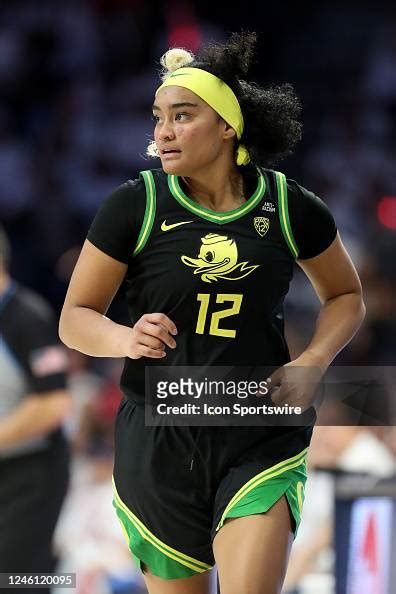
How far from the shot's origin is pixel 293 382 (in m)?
2.83

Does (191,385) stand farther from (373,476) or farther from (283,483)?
(373,476)

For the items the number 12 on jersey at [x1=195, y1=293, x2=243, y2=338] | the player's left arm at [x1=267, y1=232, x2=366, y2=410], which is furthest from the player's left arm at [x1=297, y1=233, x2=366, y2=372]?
the number 12 on jersey at [x1=195, y1=293, x2=243, y2=338]

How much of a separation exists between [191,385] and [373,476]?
1.33 metres

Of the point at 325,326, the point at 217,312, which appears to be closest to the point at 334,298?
the point at 325,326

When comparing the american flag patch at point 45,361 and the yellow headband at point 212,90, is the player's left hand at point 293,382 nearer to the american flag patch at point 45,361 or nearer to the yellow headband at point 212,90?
the yellow headband at point 212,90

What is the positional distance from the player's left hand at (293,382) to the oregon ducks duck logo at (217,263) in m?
0.28

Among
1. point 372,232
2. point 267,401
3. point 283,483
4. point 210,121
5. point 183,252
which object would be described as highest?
point 372,232

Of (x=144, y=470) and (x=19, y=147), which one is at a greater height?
(x=19, y=147)

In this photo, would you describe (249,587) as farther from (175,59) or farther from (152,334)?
(175,59)

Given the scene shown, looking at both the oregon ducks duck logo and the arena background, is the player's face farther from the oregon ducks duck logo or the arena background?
the arena background

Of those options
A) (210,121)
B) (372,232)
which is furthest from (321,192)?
(210,121)

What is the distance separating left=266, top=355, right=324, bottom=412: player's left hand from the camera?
9.30 feet

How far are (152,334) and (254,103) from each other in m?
0.82

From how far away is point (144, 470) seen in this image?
2.89 meters
